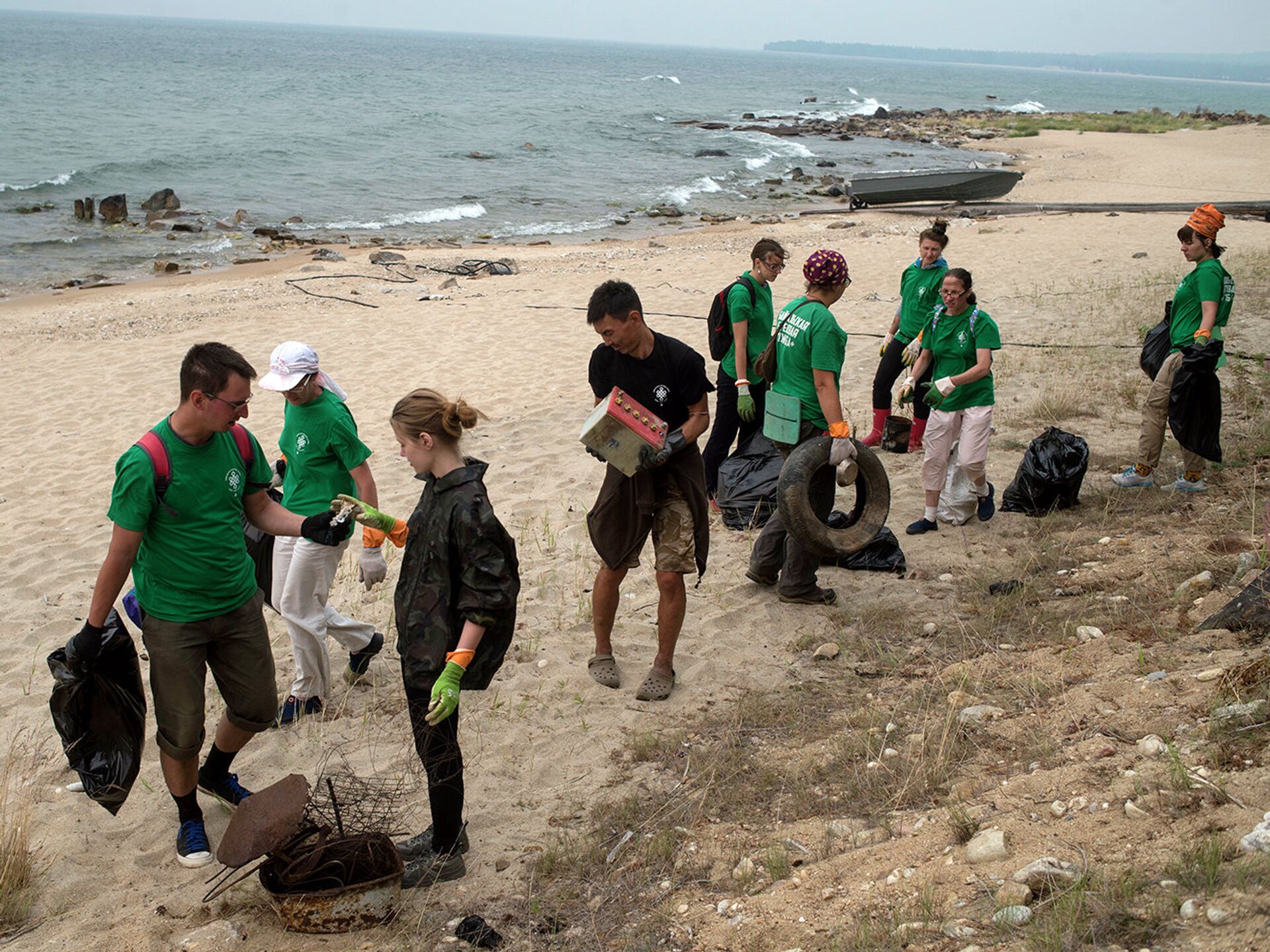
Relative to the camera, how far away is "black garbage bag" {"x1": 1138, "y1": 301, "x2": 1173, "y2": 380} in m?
6.45

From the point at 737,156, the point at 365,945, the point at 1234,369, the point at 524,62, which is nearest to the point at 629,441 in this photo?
the point at 365,945

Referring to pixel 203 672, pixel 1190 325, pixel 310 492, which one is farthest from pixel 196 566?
pixel 1190 325

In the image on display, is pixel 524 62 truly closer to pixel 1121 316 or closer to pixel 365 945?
pixel 1121 316

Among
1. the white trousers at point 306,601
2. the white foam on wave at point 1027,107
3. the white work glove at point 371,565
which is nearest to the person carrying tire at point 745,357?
the white work glove at point 371,565

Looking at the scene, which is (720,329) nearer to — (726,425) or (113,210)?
(726,425)

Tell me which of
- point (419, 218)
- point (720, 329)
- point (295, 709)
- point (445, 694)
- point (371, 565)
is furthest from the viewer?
point (419, 218)

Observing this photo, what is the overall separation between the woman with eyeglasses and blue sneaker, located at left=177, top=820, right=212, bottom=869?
14.4 feet

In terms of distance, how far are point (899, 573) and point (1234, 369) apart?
14.2ft

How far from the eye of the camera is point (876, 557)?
5.99 meters

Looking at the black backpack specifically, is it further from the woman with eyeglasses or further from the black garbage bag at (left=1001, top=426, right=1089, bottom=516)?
the black garbage bag at (left=1001, top=426, right=1089, bottom=516)

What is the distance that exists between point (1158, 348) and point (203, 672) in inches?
233

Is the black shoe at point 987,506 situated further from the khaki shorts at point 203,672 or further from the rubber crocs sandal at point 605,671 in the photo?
the khaki shorts at point 203,672

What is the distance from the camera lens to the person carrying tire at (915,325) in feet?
23.8

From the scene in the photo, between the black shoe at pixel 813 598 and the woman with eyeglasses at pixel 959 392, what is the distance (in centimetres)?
112
